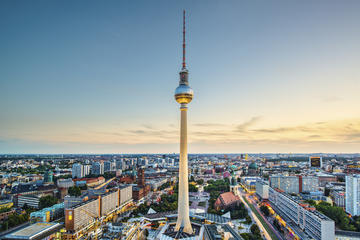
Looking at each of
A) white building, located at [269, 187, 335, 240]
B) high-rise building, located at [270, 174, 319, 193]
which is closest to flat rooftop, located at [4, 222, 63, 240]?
white building, located at [269, 187, 335, 240]

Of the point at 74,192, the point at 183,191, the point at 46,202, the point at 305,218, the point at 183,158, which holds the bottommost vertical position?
the point at 74,192

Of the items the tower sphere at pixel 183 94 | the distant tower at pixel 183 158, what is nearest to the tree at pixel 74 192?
the distant tower at pixel 183 158

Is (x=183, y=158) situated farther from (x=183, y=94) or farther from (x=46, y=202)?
(x=46, y=202)

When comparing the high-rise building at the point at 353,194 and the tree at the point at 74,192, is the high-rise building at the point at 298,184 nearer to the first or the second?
the high-rise building at the point at 353,194

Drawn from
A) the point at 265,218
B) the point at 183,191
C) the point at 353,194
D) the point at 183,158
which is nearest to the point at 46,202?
the point at 183,191

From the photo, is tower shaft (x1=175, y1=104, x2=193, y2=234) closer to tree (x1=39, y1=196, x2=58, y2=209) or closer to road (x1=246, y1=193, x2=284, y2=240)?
road (x1=246, y1=193, x2=284, y2=240)

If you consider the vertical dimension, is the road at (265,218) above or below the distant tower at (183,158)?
below
